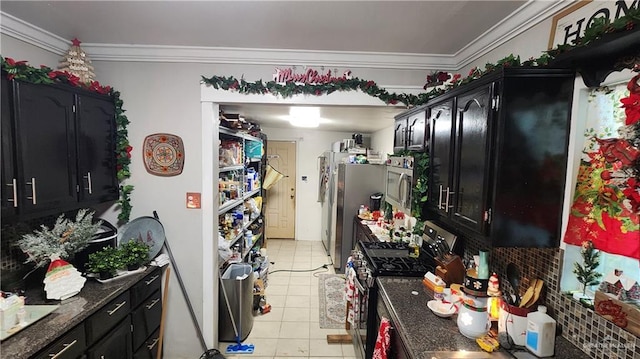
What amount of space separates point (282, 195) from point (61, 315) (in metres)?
4.65

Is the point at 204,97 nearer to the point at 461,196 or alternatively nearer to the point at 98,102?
the point at 98,102

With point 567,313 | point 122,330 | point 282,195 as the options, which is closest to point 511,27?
point 567,313

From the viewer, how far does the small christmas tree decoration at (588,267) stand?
120 cm

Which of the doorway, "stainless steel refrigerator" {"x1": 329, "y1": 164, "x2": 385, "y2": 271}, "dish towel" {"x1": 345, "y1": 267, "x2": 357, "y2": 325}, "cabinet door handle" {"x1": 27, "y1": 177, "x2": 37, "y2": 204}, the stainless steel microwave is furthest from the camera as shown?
the doorway

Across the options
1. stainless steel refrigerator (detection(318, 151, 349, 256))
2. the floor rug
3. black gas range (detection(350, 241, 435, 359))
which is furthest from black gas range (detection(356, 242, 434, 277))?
stainless steel refrigerator (detection(318, 151, 349, 256))

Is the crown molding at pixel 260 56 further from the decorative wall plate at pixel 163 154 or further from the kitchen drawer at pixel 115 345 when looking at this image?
the kitchen drawer at pixel 115 345

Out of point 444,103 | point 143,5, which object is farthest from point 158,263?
point 444,103

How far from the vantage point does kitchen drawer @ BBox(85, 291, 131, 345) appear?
161cm

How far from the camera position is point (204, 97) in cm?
226

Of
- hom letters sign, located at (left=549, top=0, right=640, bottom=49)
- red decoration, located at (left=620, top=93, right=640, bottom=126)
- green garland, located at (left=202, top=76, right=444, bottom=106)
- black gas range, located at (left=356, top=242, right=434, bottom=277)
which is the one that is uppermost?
hom letters sign, located at (left=549, top=0, right=640, bottom=49)

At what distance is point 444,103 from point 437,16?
1.60ft

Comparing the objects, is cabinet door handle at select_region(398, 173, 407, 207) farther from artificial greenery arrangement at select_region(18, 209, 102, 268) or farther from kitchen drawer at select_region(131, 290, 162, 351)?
artificial greenery arrangement at select_region(18, 209, 102, 268)

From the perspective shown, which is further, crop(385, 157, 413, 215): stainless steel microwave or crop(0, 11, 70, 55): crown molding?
crop(385, 157, 413, 215): stainless steel microwave

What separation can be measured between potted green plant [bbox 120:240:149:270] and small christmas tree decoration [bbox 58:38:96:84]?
1169 millimetres
